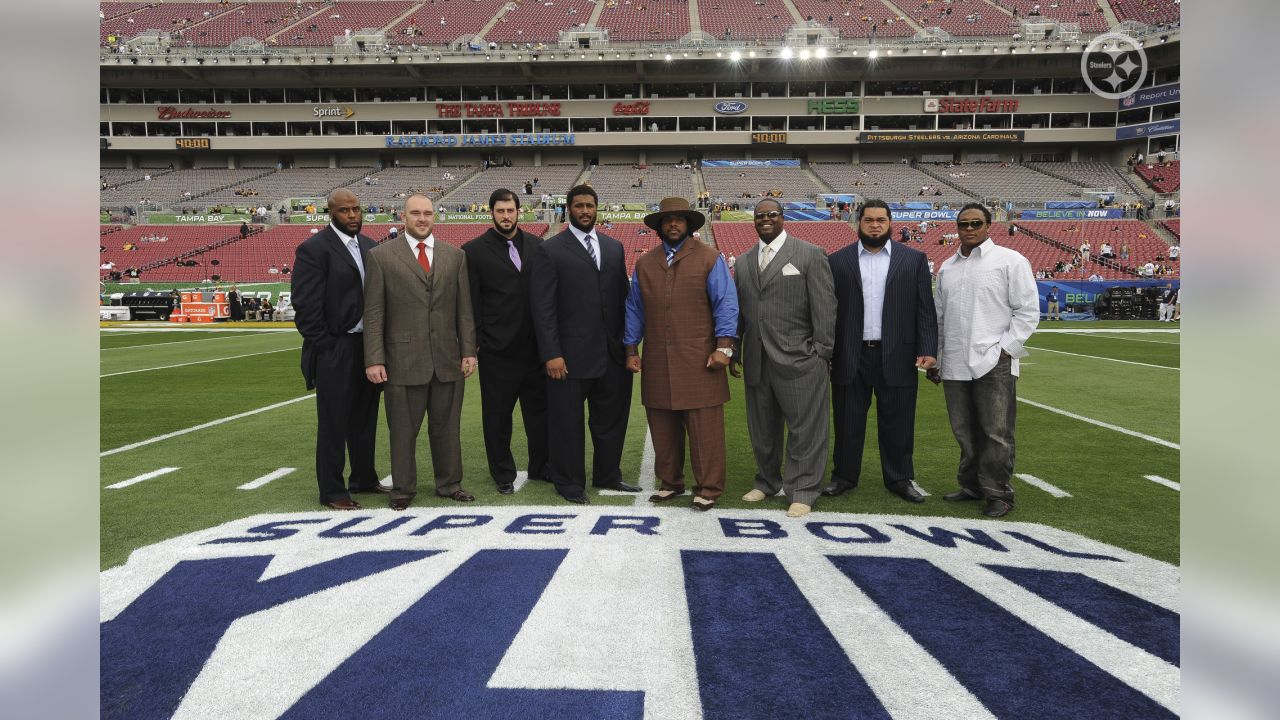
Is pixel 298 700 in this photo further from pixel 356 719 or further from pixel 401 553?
pixel 401 553

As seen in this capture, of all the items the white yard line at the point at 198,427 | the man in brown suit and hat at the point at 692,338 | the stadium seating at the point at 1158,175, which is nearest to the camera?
the man in brown suit and hat at the point at 692,338

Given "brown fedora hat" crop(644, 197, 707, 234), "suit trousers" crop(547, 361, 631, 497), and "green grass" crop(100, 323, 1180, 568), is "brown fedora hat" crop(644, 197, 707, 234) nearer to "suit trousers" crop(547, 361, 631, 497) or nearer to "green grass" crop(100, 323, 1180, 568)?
"suit trousers" crop(547, 361, 631, 497)

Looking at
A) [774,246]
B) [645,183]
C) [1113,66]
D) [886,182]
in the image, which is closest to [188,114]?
[645,183]

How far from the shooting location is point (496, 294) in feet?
16.3

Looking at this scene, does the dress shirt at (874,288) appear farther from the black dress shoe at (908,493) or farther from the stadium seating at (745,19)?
the stadium seating at (745,19)

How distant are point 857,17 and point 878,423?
52957 mm

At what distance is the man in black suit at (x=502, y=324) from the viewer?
4.97 m

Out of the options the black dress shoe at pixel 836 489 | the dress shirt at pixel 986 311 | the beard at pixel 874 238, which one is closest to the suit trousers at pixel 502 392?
the black dress shoe at pixel 836 489

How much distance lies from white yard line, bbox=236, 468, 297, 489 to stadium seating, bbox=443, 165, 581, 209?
3536cm

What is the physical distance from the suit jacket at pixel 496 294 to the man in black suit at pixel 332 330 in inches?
30.7

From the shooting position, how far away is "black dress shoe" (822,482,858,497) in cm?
488

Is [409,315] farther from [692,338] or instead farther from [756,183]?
[756,183]
